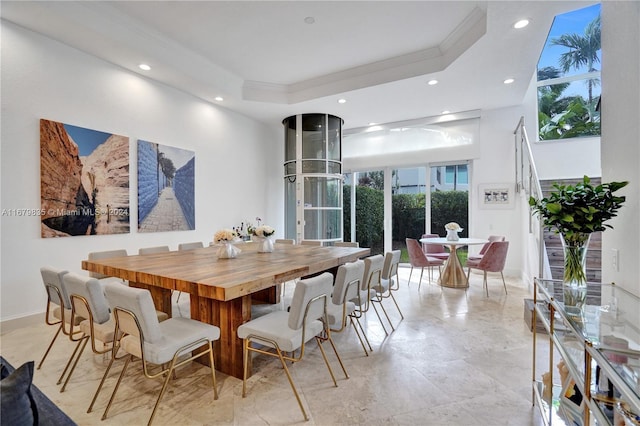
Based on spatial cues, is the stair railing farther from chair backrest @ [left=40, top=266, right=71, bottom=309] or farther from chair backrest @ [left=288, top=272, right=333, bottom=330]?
chair backrest @ [left=40, top=266, right=71, bottom=309]

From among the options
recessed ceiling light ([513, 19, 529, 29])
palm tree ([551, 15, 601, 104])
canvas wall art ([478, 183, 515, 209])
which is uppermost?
palm tree ([551, 15, 601, 104])

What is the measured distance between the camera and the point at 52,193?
3.49 meters

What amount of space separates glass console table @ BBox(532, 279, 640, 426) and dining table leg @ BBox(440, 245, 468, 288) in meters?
3.17

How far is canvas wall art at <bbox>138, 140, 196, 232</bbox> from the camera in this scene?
14.6 feet

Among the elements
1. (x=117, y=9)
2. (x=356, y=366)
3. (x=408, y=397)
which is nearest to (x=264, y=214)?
(x=117, y=9)

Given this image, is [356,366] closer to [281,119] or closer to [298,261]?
[298,261]

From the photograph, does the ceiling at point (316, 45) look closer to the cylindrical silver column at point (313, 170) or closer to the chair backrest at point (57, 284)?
the cylindrical silver column at point (313, 170)

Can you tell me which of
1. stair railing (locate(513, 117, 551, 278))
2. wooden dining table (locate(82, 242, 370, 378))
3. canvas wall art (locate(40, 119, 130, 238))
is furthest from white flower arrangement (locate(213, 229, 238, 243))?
stair railing (locate(513, 117, 551, 278))

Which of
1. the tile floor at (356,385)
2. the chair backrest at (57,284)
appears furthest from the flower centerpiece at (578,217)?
the chair backrest at (57,284)

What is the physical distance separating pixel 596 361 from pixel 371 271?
5.90 ft

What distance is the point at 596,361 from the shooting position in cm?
104

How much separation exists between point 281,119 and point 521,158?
4.81 m

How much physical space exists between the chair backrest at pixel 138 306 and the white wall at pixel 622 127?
2643 mm

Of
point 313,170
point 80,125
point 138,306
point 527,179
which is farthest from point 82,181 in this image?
point 527,179
